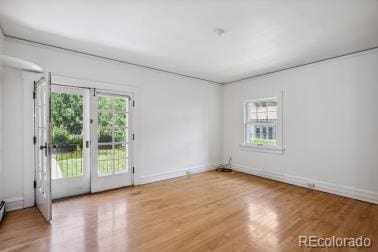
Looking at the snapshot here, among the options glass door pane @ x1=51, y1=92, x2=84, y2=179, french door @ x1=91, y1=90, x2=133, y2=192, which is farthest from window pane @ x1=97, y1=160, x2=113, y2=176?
glass door pane @ x1=51, y1=92, x2=84, y2=179

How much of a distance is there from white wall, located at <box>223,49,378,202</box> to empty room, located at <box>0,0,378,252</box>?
22 millimetres

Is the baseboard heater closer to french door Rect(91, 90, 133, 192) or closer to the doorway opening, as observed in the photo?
the doorway opening

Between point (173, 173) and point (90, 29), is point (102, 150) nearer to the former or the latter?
point (173, 173)

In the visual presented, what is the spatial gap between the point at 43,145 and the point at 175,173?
2.85 metres

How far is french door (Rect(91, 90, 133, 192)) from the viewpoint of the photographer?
3838 mm

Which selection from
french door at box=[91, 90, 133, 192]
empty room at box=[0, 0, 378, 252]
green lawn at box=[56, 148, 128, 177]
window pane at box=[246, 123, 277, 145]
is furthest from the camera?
window pane at box=[246, 123, 277, 145]

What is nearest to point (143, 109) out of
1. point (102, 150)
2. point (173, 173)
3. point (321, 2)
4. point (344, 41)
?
point (102, 150)

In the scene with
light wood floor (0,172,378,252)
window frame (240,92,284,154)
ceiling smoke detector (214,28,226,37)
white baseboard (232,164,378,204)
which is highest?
ceiling smoke detector (214,28,226,37)

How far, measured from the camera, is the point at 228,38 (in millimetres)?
3029

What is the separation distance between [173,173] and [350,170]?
352 centimetres

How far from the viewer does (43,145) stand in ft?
9.45

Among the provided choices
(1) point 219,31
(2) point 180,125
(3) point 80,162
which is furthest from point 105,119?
(1) point 219,31

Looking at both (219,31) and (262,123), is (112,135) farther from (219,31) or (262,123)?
(262,123)

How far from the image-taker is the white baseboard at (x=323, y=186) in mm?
3404
